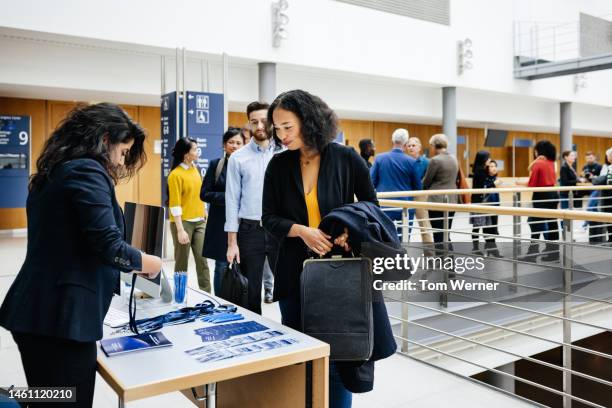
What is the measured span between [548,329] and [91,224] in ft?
19.0

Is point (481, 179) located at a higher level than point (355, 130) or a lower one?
lower

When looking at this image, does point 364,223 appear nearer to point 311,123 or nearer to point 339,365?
point 311,123

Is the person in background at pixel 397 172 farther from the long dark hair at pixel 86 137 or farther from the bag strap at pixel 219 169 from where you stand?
the long dark hair at pixel 86 137

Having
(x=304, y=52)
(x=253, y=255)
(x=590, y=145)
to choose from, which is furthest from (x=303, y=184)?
(x=590, y=145)

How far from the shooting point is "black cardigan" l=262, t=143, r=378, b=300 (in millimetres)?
2002

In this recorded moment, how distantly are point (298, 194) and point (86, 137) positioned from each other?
83cm

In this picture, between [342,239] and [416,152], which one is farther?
[416,152]

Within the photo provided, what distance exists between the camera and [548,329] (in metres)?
5.97

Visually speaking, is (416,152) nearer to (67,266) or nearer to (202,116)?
(202,116)

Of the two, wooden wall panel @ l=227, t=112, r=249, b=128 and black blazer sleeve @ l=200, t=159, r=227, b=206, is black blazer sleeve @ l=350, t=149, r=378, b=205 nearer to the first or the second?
black blazer sleeve @ l=200, t=159, r=227, b=206

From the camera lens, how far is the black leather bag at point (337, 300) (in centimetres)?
189

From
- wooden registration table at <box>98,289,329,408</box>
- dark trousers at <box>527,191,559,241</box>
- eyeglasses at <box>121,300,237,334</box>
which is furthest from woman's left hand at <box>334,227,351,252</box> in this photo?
dark trousers at <box>527,191,559,241</box>

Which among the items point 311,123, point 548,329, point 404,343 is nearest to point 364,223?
point 311,123

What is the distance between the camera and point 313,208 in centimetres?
205
